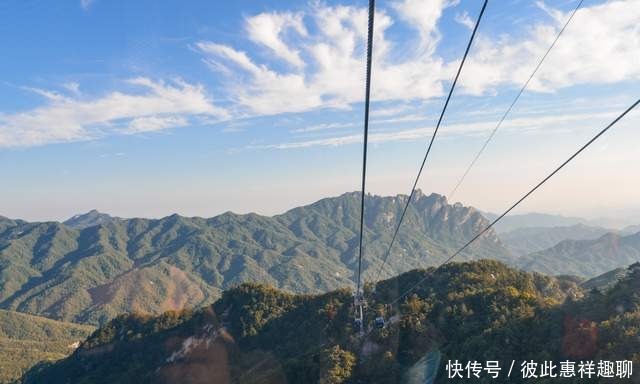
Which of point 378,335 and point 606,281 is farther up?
point 378,335

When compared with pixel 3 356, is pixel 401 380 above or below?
above

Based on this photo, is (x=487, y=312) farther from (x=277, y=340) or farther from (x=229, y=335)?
(x=229, y=335)

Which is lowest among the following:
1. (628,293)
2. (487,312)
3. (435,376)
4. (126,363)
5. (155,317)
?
(126,363)

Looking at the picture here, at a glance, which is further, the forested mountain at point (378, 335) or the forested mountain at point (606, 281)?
the forested mountain at point (606, 281)

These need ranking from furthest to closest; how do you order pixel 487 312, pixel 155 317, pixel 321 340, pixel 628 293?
1. pixel 155 317
2. pixel 321 340
3. pixel 487 312
4. pixel 628 293

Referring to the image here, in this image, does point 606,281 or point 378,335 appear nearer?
point 378,335

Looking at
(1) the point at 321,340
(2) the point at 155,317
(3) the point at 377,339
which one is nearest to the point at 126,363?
(2) the point at 155,317

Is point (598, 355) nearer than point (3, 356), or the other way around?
point (598, 355)

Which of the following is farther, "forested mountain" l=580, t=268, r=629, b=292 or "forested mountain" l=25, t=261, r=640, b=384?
"forested mountain" l=580, t=268, r=629, b=292
